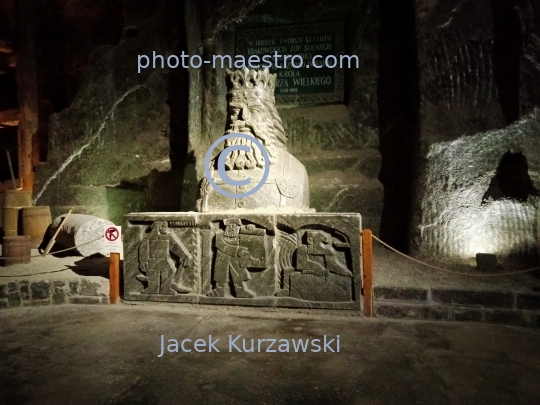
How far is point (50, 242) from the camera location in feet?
19.8

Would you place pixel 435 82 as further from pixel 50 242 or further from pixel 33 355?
pixel 50 242

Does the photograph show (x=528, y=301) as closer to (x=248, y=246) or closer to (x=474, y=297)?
(x=474, y=297)

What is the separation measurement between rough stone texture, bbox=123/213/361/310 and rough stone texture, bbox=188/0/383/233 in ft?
6.98

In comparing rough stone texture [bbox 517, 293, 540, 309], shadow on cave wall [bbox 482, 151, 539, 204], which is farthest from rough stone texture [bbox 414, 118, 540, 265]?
rough stone texture [bbox 517, 293, 540, 309]

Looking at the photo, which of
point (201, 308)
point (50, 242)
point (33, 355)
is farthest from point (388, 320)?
point (50, 242)

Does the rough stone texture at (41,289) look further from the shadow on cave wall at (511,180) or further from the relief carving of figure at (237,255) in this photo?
the shadow on cave wall at (511,180)

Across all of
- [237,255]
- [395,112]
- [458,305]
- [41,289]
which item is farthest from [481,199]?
[41,289]

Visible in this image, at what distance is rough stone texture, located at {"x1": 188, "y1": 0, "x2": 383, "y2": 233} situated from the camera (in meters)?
6.04

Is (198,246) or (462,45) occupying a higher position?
(462,45)

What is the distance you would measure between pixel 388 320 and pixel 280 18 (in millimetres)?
5297

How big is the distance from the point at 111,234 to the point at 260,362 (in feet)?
7.75

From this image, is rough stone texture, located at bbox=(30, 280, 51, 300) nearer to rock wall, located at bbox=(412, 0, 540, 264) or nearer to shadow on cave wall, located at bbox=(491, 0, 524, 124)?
rock wall, located at bbox=(412, 0, 540, 264)

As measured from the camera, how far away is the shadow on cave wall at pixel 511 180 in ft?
15.6

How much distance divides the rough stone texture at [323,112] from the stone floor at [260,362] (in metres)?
2.64
